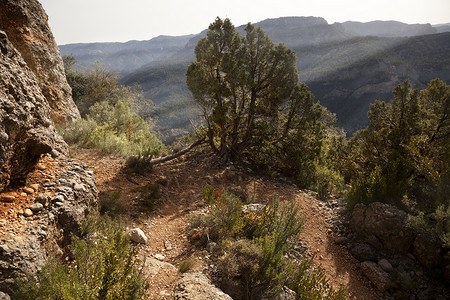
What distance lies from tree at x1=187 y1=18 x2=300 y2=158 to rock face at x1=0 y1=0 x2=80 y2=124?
537 cm

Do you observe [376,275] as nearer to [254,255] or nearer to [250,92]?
[254,255]

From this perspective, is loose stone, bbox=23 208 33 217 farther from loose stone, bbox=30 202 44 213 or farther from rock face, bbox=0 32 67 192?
rock face, bbox=0 32 67 192

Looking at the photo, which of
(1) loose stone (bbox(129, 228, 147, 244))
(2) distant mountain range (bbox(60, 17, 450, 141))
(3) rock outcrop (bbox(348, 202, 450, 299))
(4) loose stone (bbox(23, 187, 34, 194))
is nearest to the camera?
(4) loose stone (bbox(23, 187, 34, 194))

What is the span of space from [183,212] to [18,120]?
3.79 m

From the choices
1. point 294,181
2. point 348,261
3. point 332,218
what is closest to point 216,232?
point 348,261

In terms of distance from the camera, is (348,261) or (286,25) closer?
(348,261)

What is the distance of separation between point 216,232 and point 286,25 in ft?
692

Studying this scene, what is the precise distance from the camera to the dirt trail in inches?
158

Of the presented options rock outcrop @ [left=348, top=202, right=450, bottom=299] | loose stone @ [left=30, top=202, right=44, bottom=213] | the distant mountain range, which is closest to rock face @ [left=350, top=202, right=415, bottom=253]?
rock outcrop @ [left=348, top=202, right=450, bottom=299]

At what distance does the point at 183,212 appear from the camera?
588 centimetres

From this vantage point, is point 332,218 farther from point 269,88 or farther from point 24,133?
point 24,133

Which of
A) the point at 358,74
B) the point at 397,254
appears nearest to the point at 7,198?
the point at 397,254

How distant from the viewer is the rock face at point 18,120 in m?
3.05

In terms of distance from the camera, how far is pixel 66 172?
3.97 meters
